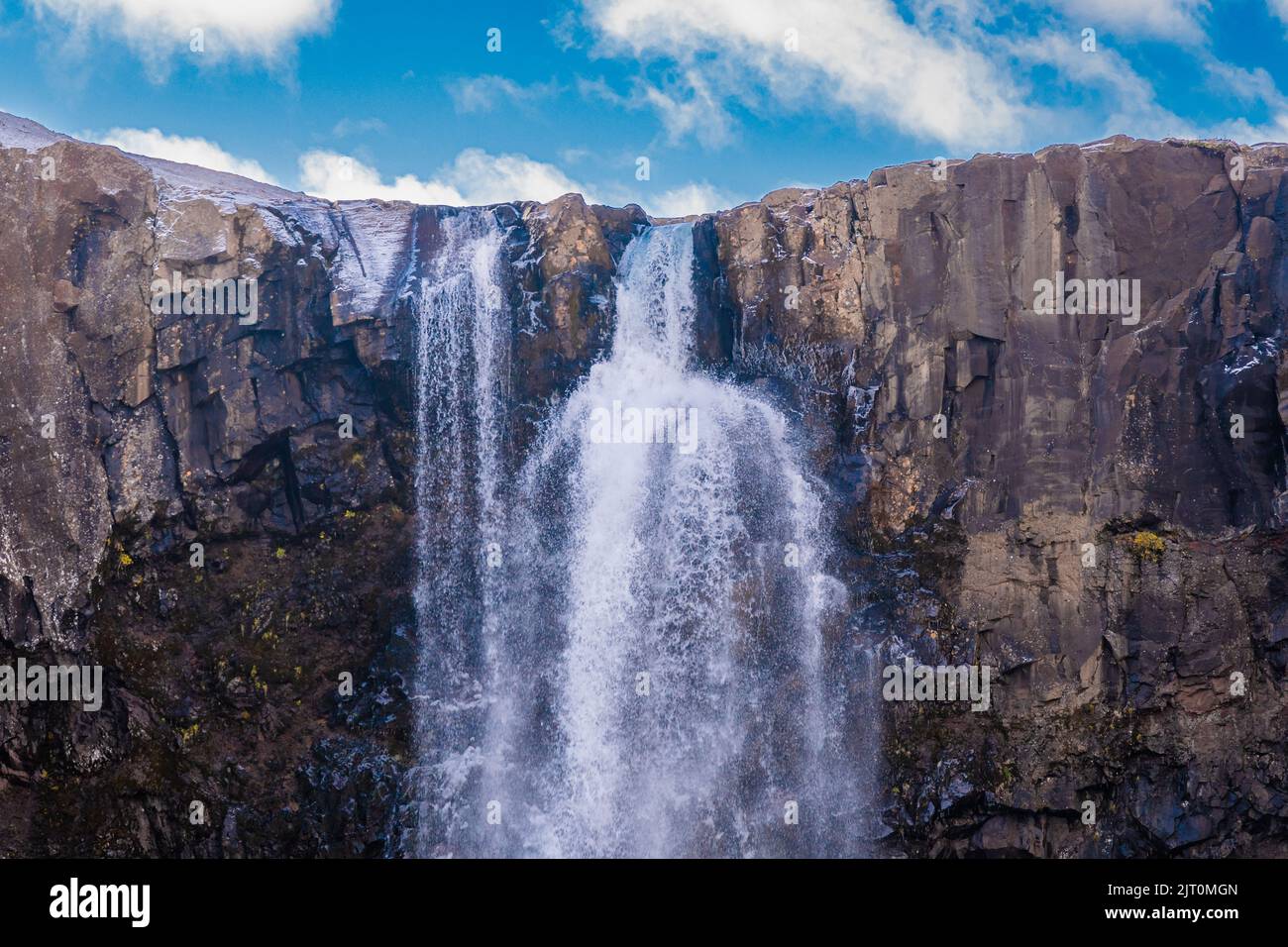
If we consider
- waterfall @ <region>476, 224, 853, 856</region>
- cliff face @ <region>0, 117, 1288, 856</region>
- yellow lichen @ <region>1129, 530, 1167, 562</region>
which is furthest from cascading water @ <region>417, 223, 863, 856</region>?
yellow lichen @ <region>1129, 530, 1167, 562</region>

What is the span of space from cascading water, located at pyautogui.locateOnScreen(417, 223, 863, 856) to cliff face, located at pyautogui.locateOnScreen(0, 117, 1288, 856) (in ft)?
3.14

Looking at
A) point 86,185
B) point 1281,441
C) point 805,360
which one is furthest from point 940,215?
point 86,185

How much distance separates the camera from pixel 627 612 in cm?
2833

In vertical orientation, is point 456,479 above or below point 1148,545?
above

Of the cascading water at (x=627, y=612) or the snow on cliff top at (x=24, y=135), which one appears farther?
the snow on cliff top at (x=24, y=135)

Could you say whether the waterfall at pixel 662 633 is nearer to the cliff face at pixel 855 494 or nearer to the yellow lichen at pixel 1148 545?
the cliff face at pixel 855 494

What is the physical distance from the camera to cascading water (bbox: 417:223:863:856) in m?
27.1

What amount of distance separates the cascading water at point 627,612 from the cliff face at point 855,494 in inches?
37.7

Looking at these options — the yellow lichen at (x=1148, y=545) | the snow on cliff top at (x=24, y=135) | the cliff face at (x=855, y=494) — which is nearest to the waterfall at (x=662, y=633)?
the cliff face at (x=855, y=494)

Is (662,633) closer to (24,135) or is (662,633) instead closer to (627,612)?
(627,612)

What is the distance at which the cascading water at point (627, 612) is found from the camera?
27062 mm

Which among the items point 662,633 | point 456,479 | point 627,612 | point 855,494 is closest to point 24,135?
point 456,479

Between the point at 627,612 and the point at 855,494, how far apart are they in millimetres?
5895
